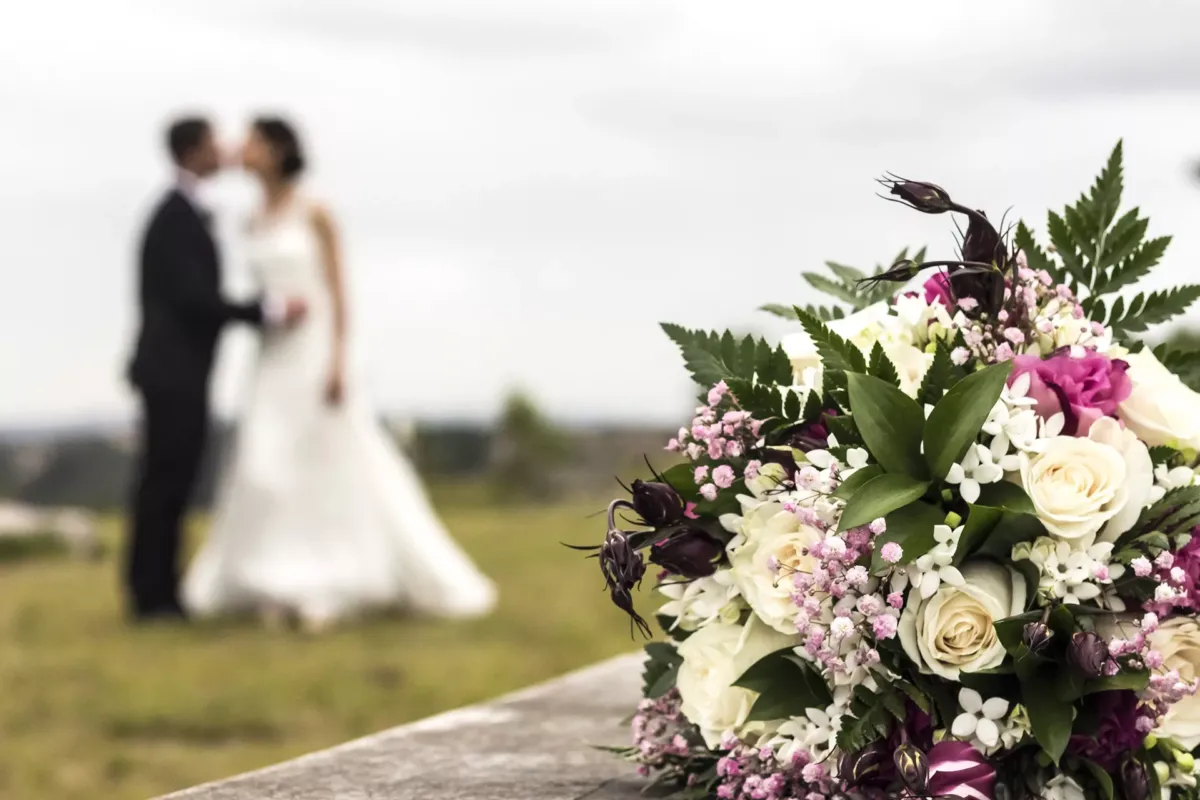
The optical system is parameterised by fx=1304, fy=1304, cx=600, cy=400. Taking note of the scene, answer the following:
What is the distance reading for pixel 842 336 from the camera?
6.35ft

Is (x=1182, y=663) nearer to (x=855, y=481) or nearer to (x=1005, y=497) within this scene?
(x=1005, y=497)

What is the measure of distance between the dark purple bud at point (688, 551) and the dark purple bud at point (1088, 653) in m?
0.51

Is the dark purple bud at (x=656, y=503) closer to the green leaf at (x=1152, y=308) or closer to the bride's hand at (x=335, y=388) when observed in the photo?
the green leaf at (x=1152, y=308)

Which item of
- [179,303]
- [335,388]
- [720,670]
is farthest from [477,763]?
[179,303]

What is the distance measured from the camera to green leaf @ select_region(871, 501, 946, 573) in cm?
169

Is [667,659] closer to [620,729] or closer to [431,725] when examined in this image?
[620,729]

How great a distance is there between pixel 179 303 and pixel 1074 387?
22.7 ft

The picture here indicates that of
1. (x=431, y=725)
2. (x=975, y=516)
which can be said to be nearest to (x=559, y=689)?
(x=431, y=725)

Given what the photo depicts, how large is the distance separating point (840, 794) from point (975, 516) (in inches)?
17.4

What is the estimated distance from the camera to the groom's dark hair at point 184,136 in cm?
800

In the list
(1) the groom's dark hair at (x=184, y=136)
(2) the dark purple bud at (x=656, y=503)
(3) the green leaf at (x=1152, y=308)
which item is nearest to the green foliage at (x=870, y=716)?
(2) the dark purple bud at (x=656, y=503)

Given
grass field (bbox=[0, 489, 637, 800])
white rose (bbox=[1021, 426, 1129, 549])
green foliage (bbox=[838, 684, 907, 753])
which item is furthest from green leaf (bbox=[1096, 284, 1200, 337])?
grass field (bbox=[0, 489, 637, 800])

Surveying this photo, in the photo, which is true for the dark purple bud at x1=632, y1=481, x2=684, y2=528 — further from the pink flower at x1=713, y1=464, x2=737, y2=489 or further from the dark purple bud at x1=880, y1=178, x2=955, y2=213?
the dark purple bud at x1=880, y1=178, x2=955, y2=213

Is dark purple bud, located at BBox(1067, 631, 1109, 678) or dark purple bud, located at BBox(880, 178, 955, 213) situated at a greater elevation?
dark purple bud, located at BBox(880, 178, 955, 213)
